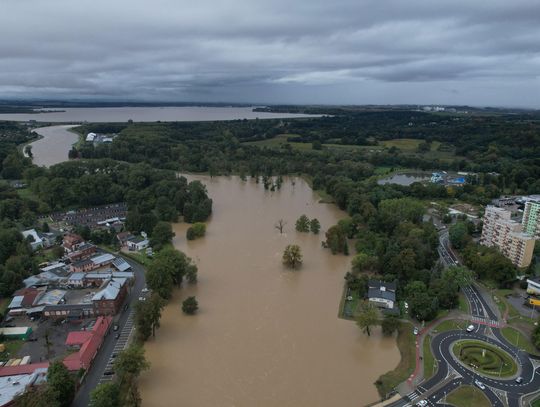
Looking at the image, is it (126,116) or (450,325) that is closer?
(450,325)

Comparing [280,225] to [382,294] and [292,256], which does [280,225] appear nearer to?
[292,256]

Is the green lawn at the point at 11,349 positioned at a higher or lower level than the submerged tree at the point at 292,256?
lower

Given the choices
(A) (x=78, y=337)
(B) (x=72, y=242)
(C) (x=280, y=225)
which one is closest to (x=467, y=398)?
(A) (x=78, y=337)

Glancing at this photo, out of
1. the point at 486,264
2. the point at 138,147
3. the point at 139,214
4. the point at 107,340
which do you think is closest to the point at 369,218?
the point at 486,264

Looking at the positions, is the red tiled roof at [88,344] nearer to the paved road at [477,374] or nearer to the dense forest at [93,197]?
the dense forest at [93,197]

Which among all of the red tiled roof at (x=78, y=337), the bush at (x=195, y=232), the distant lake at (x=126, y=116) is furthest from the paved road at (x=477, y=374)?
the distant lake at (x=126, y=116)

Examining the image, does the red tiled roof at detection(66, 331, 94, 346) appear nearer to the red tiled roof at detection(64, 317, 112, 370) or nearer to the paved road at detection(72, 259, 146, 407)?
the red tiled roof at detection(64, 317, 112, 370)
